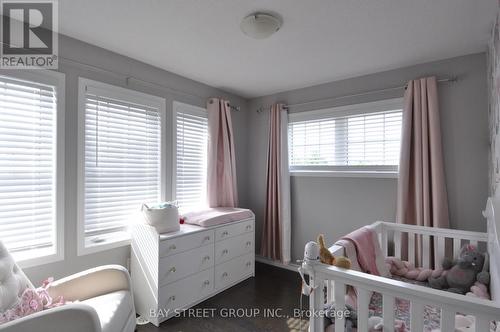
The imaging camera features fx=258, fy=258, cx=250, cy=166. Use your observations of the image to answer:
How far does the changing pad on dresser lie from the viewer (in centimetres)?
247

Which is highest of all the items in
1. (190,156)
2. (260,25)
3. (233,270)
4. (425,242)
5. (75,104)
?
(260,25)

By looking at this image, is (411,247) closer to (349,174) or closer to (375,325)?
(349,174)

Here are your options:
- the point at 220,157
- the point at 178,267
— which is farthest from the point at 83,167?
the point at 220,157

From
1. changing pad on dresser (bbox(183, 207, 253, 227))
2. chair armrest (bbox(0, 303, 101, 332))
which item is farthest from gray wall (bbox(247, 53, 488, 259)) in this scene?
chair armrest (bbox(0, 303, 101, 332))

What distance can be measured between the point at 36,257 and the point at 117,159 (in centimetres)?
90

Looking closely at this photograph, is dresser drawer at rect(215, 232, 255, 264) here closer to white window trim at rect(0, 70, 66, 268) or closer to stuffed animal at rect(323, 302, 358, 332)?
white window trim at rect(0, 70, 66, 268)

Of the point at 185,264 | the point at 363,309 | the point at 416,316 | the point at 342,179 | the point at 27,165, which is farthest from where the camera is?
the point at 342,179

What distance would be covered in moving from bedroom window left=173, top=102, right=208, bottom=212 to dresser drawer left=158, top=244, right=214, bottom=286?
614 mm

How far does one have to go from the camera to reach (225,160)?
123 inches

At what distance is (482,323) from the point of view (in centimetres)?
93

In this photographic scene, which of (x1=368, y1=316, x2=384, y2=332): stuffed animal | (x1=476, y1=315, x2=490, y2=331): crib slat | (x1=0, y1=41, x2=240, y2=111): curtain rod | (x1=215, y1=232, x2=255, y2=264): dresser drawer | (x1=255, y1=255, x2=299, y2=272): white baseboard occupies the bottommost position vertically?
(x1=255, y1=255, x2=299, y2=272): white baseboard

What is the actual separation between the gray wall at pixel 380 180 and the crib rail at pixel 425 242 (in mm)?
242

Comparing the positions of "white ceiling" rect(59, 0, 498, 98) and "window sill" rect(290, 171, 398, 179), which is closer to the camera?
"white ceiling" rect(59, 0, 498, 98)

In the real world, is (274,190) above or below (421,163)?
below
